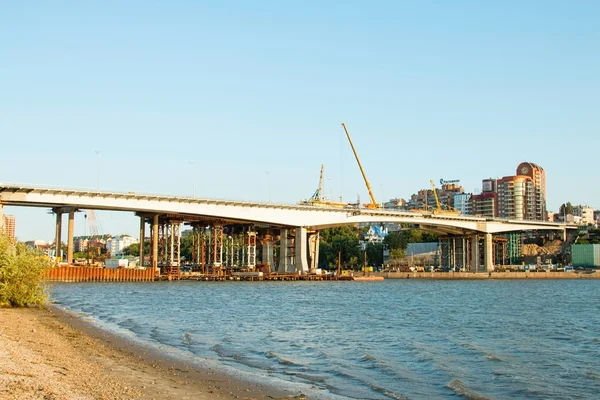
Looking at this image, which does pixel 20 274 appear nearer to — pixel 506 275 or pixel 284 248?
pixel 284 248

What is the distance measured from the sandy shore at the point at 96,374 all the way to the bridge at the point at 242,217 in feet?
254

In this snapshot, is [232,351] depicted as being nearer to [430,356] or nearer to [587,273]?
[430,356]

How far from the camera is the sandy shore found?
62.9 ft

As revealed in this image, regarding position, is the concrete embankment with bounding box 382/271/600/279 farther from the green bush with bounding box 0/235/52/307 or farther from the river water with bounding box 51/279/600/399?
the green bush with bounding box 0/235/52/307

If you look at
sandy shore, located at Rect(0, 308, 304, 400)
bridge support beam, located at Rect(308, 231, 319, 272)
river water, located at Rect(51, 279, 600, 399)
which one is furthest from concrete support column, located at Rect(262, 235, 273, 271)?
sandy shore, located at Rect(0, 308, 304, 400)

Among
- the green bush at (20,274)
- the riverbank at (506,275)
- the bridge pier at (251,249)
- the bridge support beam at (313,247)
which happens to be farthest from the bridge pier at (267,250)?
the green bush at (20,274)

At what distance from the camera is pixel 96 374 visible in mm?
22812

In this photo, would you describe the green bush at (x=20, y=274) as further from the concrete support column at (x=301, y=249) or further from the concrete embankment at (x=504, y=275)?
the concrete embankment at (x=504, y=275)

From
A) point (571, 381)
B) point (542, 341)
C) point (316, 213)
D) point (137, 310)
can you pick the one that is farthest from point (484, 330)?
point (316, 213)

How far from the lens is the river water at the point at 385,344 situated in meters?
25.1

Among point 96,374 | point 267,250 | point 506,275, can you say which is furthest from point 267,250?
point 96,374

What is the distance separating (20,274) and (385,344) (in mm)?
23257

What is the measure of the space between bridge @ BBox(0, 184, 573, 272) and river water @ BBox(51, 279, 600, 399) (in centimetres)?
4728

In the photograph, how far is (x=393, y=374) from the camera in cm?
2720
